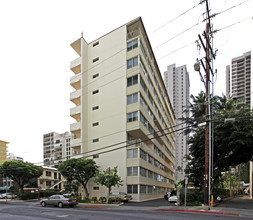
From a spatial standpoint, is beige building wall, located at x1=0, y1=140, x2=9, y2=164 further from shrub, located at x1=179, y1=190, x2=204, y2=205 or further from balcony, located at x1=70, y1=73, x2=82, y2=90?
shrub, located at x1=179, y1=190, x2=204, y2=205

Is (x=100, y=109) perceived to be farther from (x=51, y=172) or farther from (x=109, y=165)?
(x=51, y=172)

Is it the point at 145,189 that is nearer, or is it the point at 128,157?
the point at 128,157

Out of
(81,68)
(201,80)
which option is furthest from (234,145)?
(81,68)

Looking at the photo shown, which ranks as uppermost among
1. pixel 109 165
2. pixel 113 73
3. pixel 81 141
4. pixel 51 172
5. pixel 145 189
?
pixel 113 73

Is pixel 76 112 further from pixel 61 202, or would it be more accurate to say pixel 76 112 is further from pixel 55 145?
pixel 55 145

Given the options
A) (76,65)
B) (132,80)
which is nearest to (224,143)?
(132,80)

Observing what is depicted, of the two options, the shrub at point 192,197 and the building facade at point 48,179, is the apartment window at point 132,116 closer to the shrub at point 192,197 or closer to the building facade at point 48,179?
the shrub at point 192,197

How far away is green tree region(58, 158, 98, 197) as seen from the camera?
101ft

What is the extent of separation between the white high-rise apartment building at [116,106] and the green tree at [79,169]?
2.53 meters

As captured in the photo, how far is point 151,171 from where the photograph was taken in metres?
40.0

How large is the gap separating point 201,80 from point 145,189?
877 inches

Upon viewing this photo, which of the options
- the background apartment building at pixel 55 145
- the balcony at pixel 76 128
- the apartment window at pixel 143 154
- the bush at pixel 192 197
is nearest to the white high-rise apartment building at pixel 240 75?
the background apartment building at pixel 55 145

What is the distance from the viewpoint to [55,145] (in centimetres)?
11950

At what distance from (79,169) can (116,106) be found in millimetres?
10911
